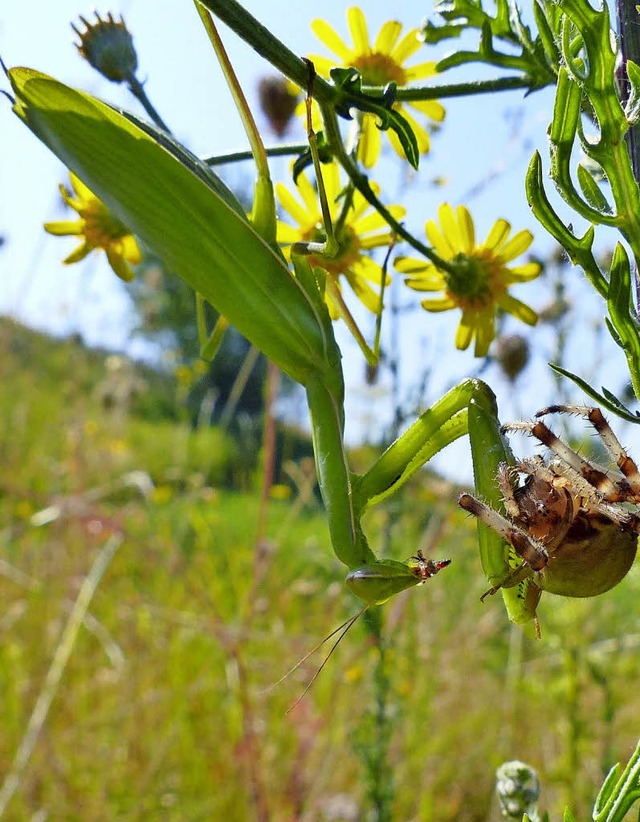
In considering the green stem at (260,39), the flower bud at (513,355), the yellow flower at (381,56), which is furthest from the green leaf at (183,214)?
the flower bud at (513,355)

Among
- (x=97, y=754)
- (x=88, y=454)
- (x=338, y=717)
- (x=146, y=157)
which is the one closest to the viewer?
(x=146, y=157)

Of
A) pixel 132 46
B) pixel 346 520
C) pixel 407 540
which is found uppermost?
pixel 132 46

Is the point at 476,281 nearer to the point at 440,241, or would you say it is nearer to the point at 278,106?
the point at 440,241

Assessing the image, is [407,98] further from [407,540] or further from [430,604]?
[430,604]

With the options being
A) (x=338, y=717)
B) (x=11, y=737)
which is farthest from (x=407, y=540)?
(x=11, y=737)

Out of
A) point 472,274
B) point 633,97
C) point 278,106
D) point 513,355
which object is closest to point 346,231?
point 472,274

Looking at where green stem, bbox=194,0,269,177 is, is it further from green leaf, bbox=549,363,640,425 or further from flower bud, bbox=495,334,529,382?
flower bud, bbox=495,334,529,382
